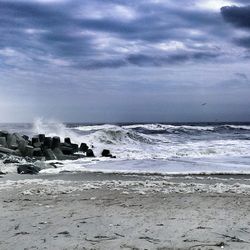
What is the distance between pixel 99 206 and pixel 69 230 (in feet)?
5.12

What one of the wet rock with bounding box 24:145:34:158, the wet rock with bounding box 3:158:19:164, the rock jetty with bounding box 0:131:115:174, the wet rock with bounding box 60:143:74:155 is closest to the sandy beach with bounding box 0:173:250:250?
the wet rock with bounding box 3:158:19:164

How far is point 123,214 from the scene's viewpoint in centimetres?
650

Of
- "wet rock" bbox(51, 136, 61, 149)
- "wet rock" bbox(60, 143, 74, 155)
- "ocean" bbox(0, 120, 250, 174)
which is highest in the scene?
"wet rock" bbox(51, 136, 61, 149)

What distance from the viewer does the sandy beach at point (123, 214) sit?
5.14 meters

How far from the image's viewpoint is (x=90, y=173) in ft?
39.8

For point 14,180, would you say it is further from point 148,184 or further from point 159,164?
point 159,164

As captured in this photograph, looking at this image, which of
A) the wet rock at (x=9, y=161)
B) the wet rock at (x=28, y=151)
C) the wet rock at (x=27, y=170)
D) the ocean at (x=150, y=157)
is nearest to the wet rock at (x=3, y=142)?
the wet rock at (x=28, y=151)

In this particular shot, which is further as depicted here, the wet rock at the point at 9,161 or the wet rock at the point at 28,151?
the wet rock at the point at 28,151

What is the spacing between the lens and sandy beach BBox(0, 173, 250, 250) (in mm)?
5145

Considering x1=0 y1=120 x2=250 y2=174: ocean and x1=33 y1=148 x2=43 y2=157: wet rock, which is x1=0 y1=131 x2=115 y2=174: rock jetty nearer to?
x1=33 y1=148 x2=43 y2=157: wet rock

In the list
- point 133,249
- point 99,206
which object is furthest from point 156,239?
point 99,206

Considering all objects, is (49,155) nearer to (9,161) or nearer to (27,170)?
(9,161)

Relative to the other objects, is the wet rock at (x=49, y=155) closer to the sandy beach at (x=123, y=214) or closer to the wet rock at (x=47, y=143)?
the wet rock at (x=47, y=143)

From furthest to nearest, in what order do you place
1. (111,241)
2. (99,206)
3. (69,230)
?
1. (99,206)
2. (69,230)
3. (111,241)
